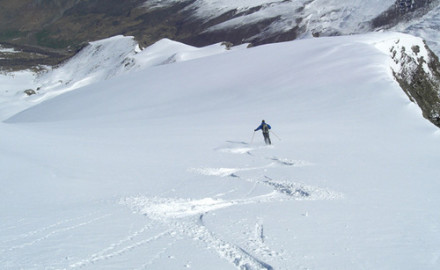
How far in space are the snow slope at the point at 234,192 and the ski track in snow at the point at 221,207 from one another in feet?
0.08

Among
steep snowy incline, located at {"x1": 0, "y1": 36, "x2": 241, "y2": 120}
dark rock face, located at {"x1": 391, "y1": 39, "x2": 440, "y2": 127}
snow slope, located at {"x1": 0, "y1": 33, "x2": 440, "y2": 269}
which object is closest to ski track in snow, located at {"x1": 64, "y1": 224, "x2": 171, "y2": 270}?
snow slope, located at {"x1": 0, "y1": 33, "x2": 440, "y2": 269}

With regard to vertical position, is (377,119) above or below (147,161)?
below

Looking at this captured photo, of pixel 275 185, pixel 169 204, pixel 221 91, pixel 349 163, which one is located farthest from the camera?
pixel 221 91

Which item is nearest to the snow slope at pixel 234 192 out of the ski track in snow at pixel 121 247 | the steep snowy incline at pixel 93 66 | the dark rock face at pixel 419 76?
the ski track in snow at pixel 121 247

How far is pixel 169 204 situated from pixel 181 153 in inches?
195

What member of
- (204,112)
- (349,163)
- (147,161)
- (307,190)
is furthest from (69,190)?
(204,112)

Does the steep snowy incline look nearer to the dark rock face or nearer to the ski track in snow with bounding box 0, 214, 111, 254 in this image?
the dark rock face

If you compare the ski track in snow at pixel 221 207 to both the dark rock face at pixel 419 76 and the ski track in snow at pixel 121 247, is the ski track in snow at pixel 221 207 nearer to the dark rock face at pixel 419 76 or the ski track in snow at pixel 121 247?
the ski track in snow at pixel 121 247

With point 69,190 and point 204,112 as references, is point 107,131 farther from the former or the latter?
point 69,190

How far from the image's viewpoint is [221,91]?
26672mm

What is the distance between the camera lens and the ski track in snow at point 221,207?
5.05 meters

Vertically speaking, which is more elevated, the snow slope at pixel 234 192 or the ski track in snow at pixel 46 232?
the ski track in snow at pixel 46 232

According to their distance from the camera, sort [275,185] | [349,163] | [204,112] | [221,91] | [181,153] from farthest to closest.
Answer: [221,91], [204,112], [181,153], [349,163], [275,185]

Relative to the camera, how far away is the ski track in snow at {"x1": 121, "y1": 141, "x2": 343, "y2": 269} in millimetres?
5055
